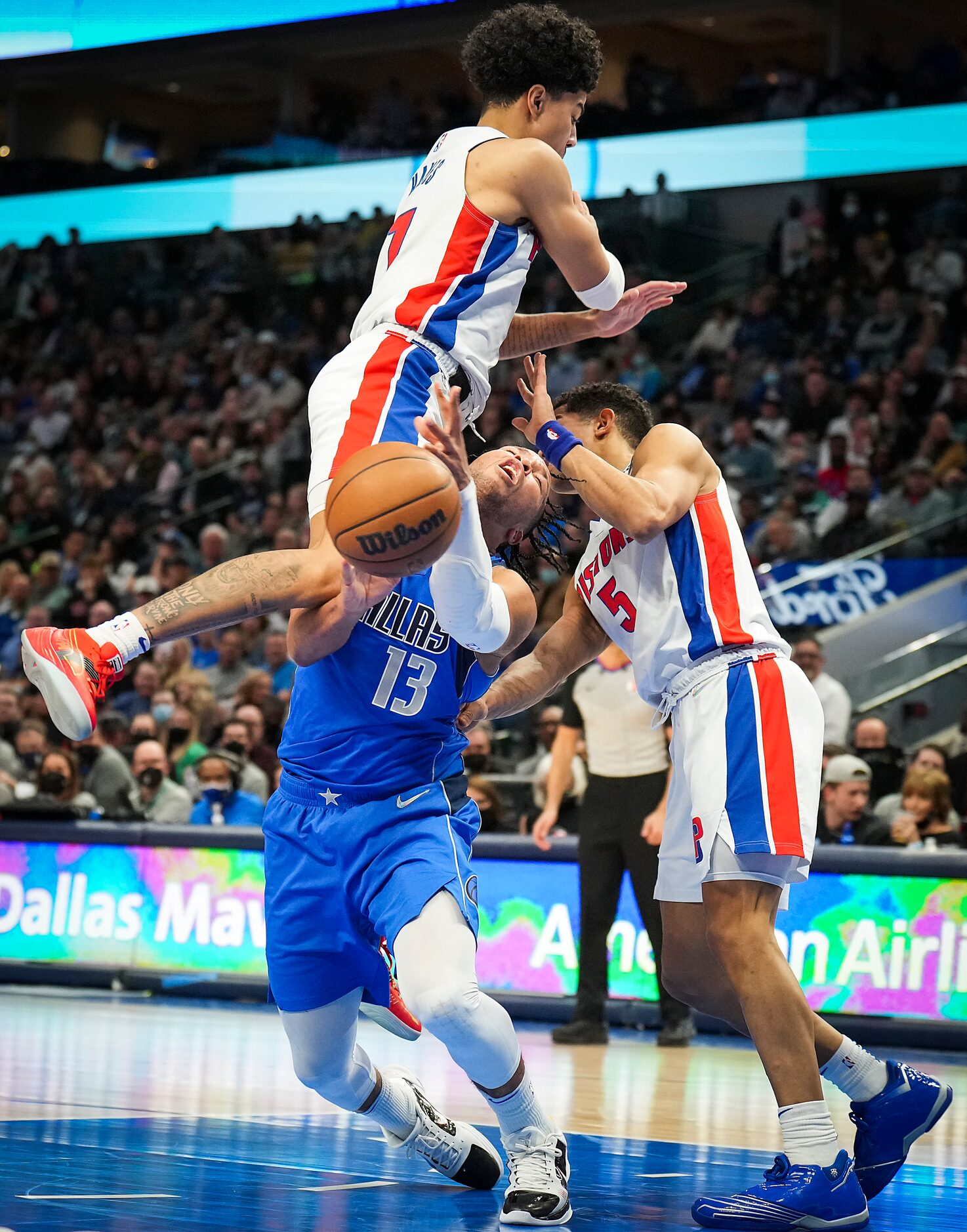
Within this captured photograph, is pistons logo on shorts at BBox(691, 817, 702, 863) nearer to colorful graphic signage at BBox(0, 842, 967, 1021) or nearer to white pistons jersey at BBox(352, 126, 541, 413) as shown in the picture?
white pistons jersey at BBox(352, 126, 541, 413)

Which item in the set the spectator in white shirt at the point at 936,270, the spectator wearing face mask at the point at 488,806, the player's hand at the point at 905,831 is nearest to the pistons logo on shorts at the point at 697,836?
the player's hand at the point at 905,831

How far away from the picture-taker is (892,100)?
61.2 feet

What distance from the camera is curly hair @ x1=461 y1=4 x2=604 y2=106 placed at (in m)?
4.83

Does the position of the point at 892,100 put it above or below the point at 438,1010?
above

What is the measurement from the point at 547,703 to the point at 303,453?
607 centimetres

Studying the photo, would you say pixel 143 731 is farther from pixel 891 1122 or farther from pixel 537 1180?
pixel 537 1180

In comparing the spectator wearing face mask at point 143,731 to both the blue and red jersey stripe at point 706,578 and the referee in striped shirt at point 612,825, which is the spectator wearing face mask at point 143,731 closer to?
the referee in striped shirt at point 612,825

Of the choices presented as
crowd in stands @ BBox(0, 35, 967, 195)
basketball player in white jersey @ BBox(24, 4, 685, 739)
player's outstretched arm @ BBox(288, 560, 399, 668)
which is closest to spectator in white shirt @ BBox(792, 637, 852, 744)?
basketball player in white jersey @ BBox(24, 4, 685, 739)

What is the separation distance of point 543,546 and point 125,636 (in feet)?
4.82

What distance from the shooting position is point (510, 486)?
4.52m

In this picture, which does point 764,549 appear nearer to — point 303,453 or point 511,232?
point 303,453

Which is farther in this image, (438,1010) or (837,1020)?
(837,1020)

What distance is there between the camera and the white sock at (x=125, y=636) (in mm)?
4172

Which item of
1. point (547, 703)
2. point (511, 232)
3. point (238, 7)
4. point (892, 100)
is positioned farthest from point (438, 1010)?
point (238, 7)
